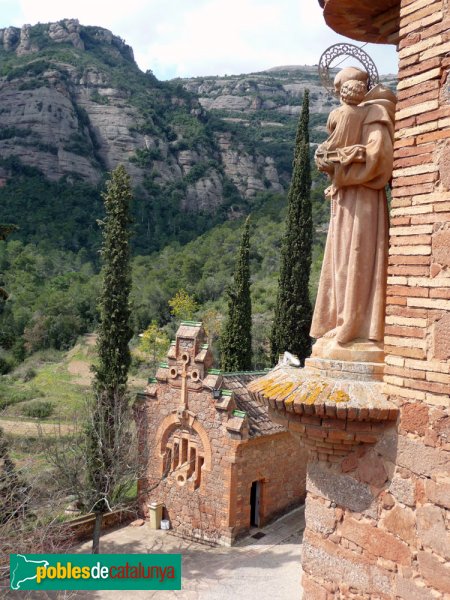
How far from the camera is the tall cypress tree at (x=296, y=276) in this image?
22844 millimetres

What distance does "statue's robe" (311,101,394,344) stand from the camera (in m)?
3.91

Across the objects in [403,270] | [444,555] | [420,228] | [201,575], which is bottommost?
[201,575]

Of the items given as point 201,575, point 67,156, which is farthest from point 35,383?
point 67,156

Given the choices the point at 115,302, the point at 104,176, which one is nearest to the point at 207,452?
the point at 115,302

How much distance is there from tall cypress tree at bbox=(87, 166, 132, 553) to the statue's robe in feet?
41.7

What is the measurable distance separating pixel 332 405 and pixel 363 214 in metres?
1.43

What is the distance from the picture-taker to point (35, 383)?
39062mm

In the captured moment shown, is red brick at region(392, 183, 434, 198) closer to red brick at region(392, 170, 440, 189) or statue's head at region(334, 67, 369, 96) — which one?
red brick at region(392, 170, 440, 189)

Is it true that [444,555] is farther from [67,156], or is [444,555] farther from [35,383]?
[67,156]

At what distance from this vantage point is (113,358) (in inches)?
717

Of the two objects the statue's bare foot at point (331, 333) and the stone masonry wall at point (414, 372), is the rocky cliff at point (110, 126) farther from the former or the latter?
the stone masonry wall at point (414, 372)

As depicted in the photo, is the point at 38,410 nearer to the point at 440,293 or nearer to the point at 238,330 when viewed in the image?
the point at 238,330

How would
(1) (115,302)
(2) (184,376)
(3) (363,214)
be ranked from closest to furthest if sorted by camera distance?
(3) (363,214), (2) (184,376), (1) (115,302)

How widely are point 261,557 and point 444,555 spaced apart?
12493 mm
